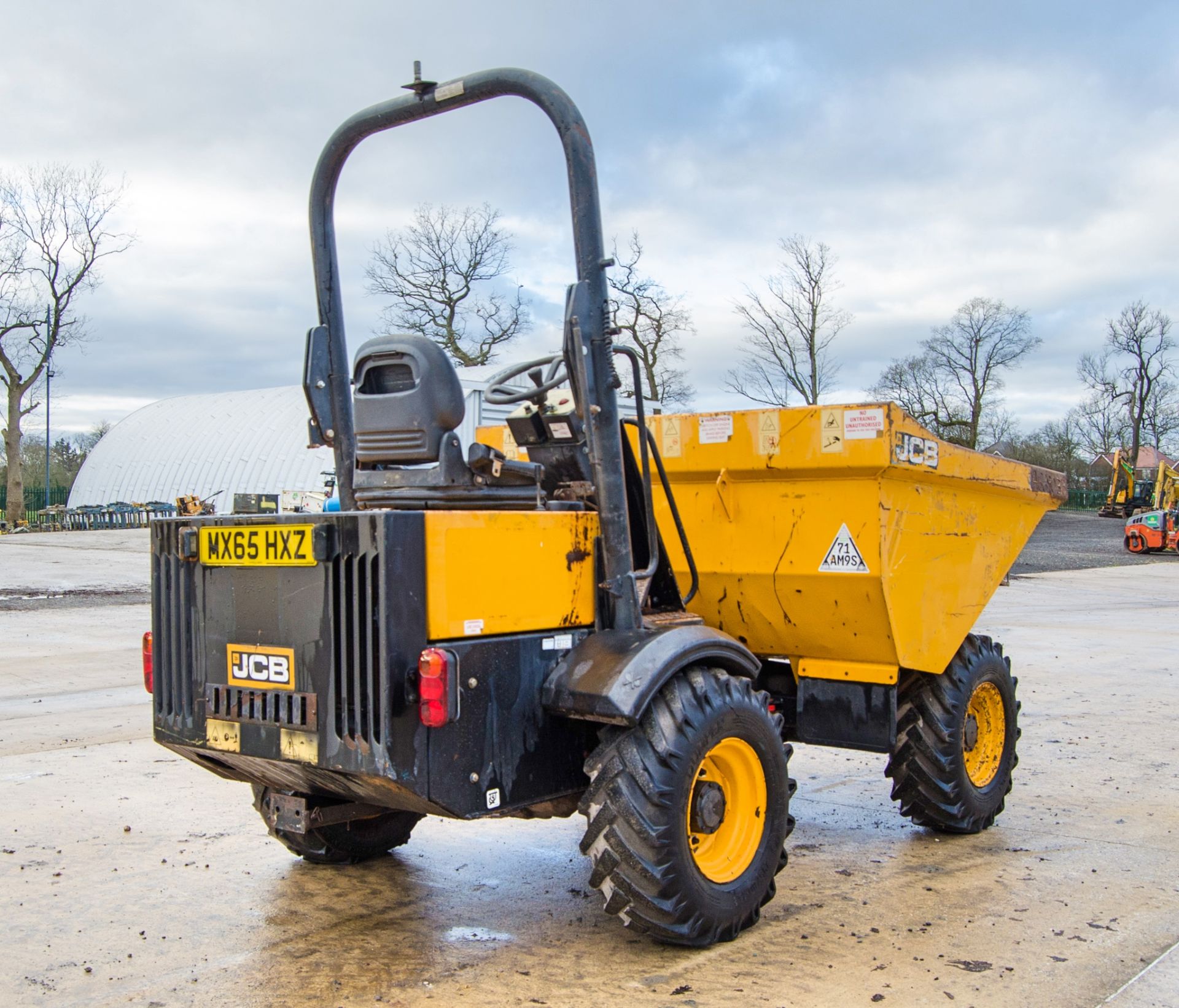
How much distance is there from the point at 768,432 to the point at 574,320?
1.42m

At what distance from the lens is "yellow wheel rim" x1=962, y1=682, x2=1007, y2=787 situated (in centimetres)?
571

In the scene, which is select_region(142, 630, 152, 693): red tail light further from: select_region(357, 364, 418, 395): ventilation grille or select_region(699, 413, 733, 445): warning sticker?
select_region(699, 413, 733, 445): warning sticker

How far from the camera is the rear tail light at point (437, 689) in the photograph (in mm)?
3445

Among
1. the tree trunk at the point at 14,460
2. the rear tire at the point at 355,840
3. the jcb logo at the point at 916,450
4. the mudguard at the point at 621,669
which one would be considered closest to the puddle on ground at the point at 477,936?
the rear tire at the point at 355,840

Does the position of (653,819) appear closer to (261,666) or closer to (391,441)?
(261,666)

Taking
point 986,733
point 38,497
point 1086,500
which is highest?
point 38,497

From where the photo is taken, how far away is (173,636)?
13.6 ft

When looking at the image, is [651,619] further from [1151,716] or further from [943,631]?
[1151,716]

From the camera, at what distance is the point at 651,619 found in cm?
424

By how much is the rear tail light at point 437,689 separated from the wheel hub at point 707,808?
3.30 ft

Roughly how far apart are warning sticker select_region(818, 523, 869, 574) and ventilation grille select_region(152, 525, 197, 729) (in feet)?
8.21

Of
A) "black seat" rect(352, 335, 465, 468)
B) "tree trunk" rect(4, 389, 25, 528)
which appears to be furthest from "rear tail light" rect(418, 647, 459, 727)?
"tree trunk" rect(4, 389, 25, 528)

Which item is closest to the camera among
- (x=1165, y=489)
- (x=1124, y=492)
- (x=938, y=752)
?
(x=938, y=752)

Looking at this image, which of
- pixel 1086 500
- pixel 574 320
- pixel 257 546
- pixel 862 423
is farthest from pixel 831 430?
pixel 1086 500
